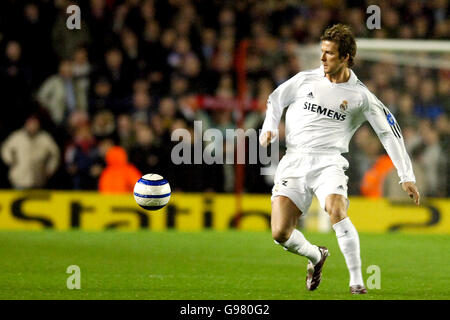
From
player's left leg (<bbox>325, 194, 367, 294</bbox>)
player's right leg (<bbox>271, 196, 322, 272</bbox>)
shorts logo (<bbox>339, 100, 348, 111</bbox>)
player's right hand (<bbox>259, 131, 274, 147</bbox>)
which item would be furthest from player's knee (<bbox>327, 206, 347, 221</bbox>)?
shorts logo (<bbox>339, 100, 348, 111</bbox>)

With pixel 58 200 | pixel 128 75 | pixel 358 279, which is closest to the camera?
pixel 358 279

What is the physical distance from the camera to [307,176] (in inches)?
324

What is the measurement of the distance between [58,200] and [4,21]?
3093 millimetres

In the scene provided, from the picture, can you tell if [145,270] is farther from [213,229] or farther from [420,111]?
[420,111]

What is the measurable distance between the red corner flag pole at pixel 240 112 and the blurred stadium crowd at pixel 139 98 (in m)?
0.05

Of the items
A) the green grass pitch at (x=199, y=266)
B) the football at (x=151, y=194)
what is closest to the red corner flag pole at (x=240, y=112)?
the green grass pitch at (x=199, y=266)

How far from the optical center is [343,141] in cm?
833

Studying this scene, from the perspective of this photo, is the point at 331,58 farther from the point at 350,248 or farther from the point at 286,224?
the point at 350,248

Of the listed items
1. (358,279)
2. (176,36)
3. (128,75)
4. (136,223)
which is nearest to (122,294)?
(358,279)

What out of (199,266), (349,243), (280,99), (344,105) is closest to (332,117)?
(344,105)

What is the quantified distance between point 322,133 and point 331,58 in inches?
24.7

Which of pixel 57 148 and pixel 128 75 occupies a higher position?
pixel 128 75

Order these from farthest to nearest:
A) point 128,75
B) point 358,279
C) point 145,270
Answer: point 128,75 → point 145,270 → point 358,279

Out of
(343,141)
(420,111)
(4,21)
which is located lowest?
(343,141)
